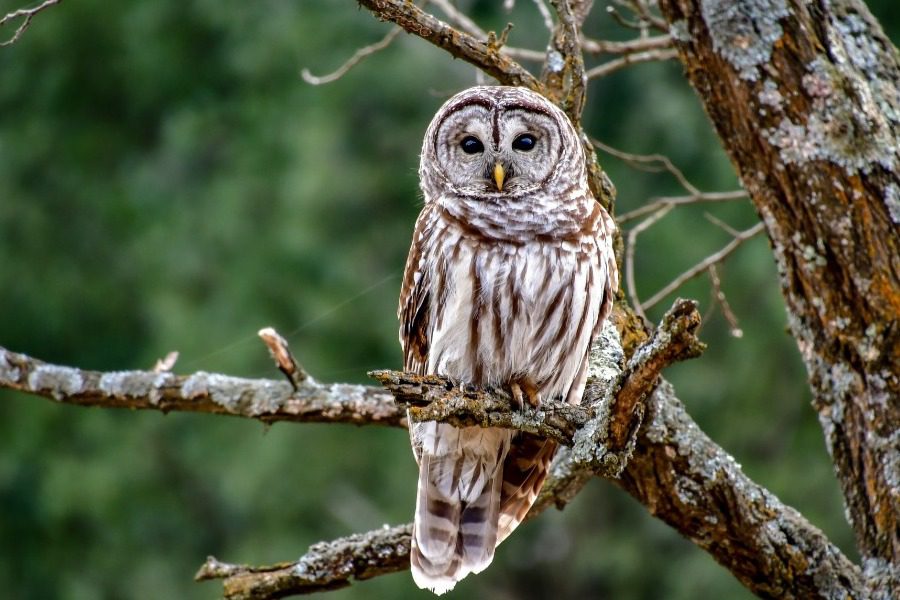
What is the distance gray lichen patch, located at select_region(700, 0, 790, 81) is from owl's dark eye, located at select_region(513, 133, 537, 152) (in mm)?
764

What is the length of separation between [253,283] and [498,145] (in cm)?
717

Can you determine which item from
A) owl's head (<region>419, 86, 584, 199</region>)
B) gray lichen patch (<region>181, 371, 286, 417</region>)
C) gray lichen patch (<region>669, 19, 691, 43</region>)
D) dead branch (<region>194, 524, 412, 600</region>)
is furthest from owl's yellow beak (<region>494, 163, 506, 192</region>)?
dead branch (<region>194, 524, 412, 600</region>)

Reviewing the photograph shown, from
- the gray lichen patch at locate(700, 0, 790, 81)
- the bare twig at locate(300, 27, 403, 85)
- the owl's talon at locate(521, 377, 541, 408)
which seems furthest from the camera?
the bare twig at locate(300, 27, 403, 85)

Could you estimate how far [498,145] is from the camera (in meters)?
4.46

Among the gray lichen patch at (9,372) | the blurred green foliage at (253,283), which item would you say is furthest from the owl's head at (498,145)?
the blurred green foliage at (253,283)

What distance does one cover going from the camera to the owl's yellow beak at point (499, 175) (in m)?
4.34

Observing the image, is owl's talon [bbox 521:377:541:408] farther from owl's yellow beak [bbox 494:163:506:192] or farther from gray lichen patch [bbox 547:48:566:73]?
gray lichen patch [bbox 547:48:566:73]

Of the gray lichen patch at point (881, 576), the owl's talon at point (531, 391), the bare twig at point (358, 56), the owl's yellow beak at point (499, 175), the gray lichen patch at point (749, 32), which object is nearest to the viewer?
the gray lichen patch at point (881, 576)

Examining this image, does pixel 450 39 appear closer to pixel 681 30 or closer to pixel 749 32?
pixel 681 30

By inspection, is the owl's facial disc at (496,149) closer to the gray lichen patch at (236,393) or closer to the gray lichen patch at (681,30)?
the gray lichen patch at (681,30)

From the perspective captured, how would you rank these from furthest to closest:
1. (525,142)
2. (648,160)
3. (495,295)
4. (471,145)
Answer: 1. (648,160)
2. (471,145)
3. (525,142)
4. (495,295)

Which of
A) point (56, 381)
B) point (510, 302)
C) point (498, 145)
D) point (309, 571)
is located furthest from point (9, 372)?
point (498, 145)

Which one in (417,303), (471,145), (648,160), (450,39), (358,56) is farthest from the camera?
(648,160)

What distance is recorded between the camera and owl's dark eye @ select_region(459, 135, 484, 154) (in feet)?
14.9
